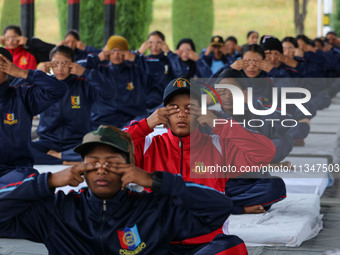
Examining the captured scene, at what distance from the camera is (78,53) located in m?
13.0

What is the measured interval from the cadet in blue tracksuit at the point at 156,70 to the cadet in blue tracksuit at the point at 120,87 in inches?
23.2

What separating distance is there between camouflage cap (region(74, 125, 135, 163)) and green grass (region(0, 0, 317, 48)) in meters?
38.4

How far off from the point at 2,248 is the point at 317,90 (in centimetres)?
1133

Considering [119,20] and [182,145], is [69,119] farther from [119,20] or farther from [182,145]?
[119,20]

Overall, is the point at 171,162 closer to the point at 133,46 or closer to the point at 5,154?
the point at 5,154

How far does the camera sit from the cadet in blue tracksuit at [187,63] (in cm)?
Result: 1262

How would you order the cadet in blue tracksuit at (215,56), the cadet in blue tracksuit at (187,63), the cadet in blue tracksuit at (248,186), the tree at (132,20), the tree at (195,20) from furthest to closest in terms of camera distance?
the tree at (195,20)
the tree at (132,20)
the cadet in blue tracksuit at (215,56)
the cadet in blue tracksuit at (187,63)
the cadet in blue tracksuit at (248,186)

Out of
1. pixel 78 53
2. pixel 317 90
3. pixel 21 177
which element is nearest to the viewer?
pixel 21 177

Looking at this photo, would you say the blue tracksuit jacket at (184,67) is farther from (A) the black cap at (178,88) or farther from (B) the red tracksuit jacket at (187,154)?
(A) the black cap at (178,88)

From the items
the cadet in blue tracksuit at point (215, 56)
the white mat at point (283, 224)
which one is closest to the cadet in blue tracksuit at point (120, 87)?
the white mat at point (283, 224)

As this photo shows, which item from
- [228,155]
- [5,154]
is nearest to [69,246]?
[228,155]

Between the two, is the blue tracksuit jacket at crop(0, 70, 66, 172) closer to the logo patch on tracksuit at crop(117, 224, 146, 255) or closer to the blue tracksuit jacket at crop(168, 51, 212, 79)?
the logo patch on tracksuit at crop(117, 224, 146, 255)

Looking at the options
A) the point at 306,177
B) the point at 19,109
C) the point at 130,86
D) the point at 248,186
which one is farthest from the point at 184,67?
the point at 19,109

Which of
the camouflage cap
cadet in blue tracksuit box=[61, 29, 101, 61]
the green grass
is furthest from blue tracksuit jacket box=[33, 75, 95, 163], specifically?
the green grass
